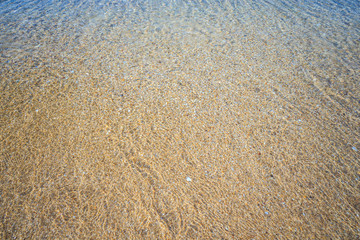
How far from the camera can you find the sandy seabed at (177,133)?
5.53 feet

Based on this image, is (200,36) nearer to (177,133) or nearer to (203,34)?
(203,34)

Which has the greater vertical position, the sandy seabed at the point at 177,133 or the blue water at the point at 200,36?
the blue water at the point at 200,36

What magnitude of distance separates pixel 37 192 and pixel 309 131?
8.32 ft

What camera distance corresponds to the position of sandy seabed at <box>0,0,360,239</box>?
1.69 metres

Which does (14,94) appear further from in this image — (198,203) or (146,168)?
(198,203)

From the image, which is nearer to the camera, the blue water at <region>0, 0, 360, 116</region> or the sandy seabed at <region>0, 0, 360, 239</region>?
the sandy seabed at <region>0, 0, 360, 239</region>

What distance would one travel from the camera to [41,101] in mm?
2469

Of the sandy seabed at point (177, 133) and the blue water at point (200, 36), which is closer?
the sandy seabed at point (177, 133)

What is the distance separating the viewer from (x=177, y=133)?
2.24m

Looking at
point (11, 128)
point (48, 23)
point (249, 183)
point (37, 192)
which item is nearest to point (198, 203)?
point (249, 183)

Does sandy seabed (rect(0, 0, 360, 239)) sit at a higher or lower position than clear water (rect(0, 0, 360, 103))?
lower

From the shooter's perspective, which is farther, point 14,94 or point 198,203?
point 14,94

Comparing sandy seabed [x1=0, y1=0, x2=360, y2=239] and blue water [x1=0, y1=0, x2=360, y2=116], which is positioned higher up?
blue water [x1=0, y1=0, x2=360, y2=116]

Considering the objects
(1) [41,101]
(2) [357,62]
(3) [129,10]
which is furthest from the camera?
(3) [129,10]
